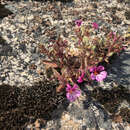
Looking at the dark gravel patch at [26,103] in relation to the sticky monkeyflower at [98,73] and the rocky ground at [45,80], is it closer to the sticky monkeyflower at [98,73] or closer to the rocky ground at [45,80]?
the rocky ground at [45,80]

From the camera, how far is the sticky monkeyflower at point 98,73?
604cm

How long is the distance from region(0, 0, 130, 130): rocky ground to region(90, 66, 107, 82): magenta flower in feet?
4.03

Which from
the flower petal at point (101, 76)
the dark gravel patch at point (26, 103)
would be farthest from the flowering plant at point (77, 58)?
the flower petal at point (101, 76)

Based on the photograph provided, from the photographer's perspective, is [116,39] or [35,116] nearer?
[35,116]

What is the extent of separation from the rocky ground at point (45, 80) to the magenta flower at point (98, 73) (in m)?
1.23

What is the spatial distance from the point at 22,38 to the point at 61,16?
2.66 metres

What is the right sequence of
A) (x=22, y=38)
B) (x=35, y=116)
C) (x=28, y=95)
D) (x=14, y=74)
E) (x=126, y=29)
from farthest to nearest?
1. (x=126, y=29)
2. (x=22, y=38)
3. (x=14, y=74)
4. (x=28, y=95)
5. (x=35, y=116)

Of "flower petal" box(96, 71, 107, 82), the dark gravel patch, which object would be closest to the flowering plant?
the dark gravel patch

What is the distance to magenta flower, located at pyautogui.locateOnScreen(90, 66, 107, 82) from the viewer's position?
19.8ft

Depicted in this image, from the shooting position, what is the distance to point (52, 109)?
6.64 m

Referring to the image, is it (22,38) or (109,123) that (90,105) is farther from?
(22,38)

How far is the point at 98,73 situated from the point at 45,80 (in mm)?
2196

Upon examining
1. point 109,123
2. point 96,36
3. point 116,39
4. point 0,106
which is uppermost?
point 116,39

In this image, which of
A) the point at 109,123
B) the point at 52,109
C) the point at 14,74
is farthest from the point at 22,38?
the point at 109,123
